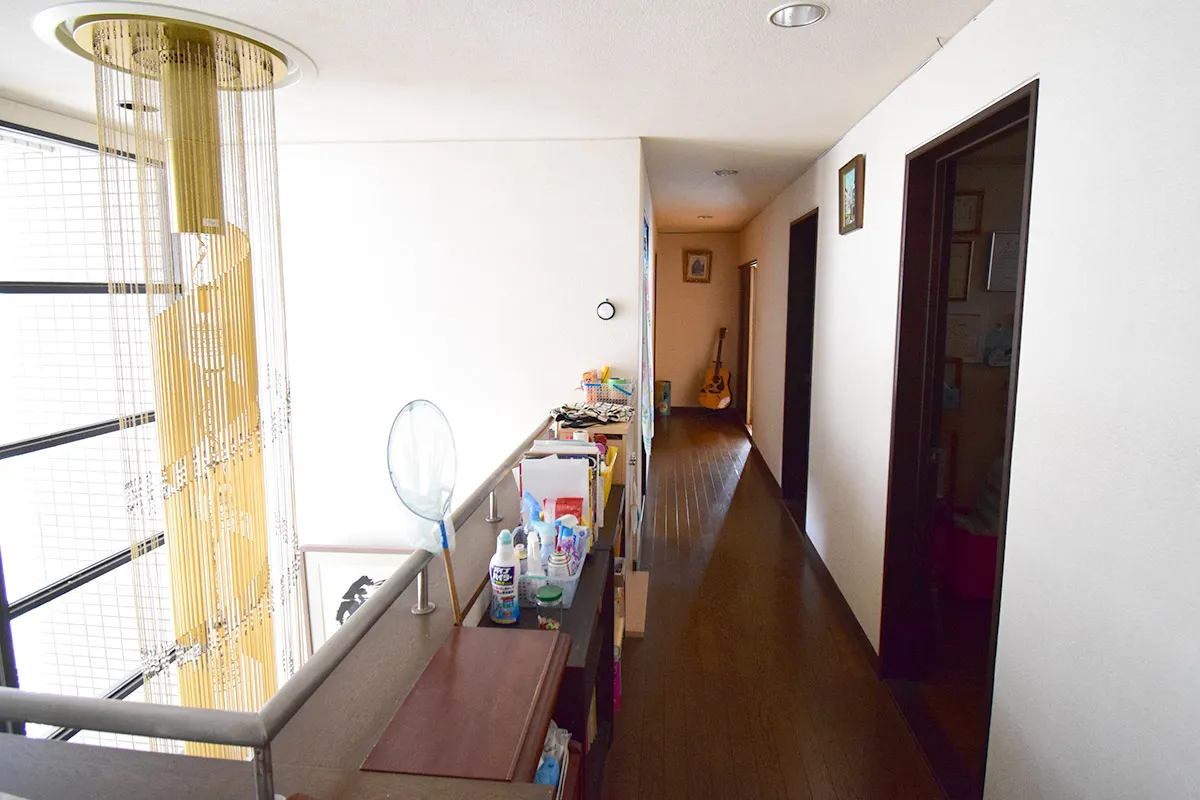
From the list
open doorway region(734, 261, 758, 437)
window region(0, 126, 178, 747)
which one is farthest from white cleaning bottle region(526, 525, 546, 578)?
open doorway region(734, 261, 758, 437)

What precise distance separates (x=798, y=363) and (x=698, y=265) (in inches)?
170

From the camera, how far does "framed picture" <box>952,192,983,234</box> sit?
3424 millimetres

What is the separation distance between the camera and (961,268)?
3.44 metres

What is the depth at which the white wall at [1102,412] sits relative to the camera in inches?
45.3

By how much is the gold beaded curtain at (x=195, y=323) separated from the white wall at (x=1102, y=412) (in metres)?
2.27

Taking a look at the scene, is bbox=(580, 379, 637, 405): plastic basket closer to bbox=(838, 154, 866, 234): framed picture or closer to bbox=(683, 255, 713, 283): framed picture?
bbox=(838, 154, 866, 234): framed picture

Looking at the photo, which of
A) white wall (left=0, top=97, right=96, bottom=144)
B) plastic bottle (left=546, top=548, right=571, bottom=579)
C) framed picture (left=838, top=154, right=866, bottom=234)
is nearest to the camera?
plastic bottle (left=546, top=548, right=571, bottom=579)

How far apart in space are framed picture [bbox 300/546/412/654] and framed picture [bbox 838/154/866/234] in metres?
2.91

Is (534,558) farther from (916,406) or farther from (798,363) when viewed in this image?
(798,363)

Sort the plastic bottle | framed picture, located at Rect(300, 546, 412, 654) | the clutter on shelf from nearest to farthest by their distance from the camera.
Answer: the plastic bottle → the clutter on shelf → framed picture, located at Rect(300, 546, 412, 654)

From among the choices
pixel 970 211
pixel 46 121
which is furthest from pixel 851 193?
pixel 46 121

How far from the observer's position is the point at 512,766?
0.99 meters

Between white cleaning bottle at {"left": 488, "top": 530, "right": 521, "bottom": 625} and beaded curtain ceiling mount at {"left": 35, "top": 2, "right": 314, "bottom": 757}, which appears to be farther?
beaded curtain ceiling mount at {"left": 35, "top": 2, "right": 314, "bottom": 757}

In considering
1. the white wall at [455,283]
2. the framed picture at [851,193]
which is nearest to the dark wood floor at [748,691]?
the white wall at [455,283]
